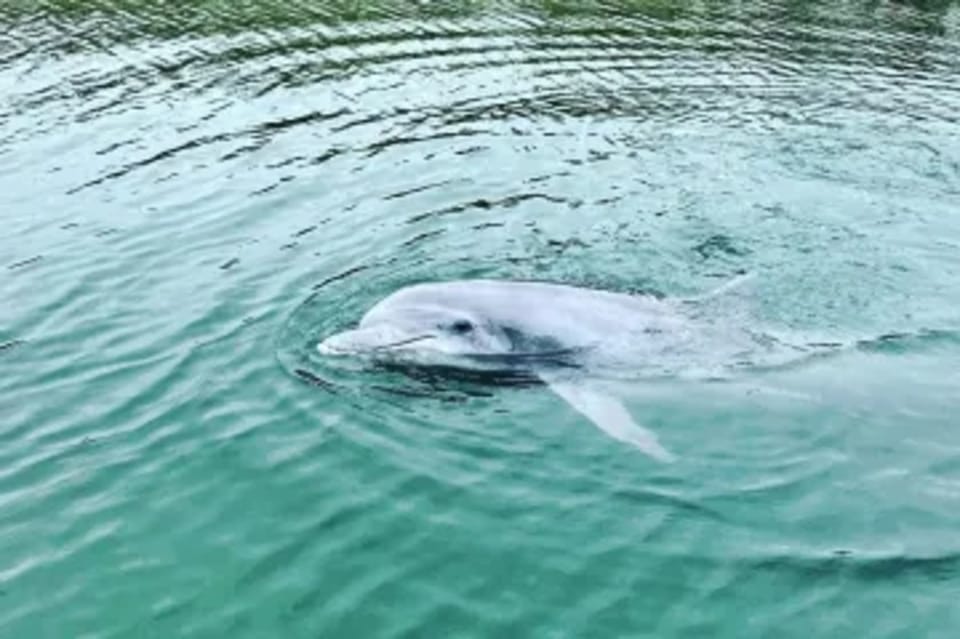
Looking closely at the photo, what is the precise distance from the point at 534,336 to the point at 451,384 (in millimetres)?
989

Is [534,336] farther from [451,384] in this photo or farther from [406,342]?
[406,342]

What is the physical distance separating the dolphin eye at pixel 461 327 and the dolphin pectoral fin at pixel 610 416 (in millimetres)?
974

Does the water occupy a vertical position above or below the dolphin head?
below

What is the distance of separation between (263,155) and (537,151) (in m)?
4.86

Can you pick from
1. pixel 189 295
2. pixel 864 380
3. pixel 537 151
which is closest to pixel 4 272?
pixel 189 295

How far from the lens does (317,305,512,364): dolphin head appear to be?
38.1 ft

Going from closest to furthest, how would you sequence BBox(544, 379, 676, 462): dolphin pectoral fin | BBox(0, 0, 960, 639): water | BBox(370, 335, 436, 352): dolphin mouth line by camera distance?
1. BBox(0, 0, 960, 639): water
2. BBox(544, 379, 676, 462): dolphin pectoral fin
3. BBox(370, 335, 436, 352): dolphin mouth line

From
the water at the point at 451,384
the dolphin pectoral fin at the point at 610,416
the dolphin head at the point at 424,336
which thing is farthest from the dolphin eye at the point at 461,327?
the dolphin pectoral fin at the point at 610,416

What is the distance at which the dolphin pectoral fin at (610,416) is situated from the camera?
413 inches

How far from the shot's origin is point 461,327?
11.7 m

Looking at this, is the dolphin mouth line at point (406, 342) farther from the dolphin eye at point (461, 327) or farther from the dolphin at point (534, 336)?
the dolphin eye at point (461, 327)

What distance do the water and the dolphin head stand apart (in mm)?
300

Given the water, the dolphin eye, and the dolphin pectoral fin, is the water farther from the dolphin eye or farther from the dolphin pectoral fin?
the dolphin eye

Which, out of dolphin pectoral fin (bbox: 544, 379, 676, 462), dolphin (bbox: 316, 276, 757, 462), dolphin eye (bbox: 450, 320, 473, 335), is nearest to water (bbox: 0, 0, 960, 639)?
dolphin pectoral fin (bbox: 544, 379, 676, 462)
